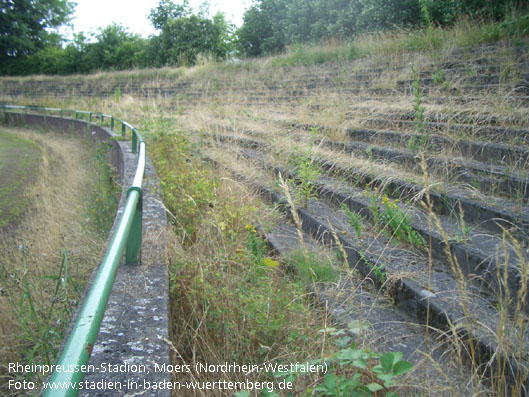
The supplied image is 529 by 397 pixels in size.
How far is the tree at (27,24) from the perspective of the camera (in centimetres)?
3759

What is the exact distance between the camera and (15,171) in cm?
1013

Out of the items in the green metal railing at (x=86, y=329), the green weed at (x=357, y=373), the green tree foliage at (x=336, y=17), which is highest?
the green tree foliage at (x=336, y=17)

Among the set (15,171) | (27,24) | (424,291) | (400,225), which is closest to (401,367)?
(424,291)

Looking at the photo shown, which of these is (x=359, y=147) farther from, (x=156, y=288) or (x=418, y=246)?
(x=156, y=288)

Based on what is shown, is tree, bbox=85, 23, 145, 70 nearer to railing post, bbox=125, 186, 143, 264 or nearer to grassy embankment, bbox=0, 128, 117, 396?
grassy embankment, bbox=0, 128, 117, 396

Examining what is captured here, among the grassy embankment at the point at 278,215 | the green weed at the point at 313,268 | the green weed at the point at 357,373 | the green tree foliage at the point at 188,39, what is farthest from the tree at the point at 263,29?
the green weed at the point at 357,373

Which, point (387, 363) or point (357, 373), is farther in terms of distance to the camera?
point (357, 373)

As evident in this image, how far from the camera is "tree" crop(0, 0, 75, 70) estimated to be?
123ft

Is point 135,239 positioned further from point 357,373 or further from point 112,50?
point 112,50

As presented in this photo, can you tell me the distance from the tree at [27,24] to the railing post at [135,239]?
139 ft

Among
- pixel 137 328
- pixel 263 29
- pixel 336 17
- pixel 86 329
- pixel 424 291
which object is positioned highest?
pixel 263 29

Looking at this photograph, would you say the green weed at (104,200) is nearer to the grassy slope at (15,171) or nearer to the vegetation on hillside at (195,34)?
the grassy slope at (15,171)

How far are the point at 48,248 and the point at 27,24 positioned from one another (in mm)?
42790

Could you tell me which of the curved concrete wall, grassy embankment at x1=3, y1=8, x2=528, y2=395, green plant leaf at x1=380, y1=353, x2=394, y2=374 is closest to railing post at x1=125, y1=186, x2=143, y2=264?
the curved concrete wall
